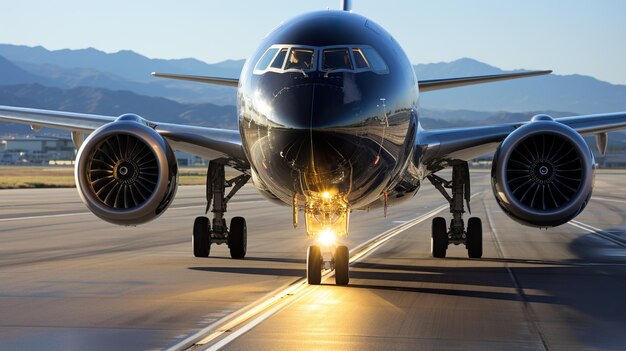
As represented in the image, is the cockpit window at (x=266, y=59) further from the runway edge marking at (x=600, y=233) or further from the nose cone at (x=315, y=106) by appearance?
the runway edge marking at (x=600, y=233)

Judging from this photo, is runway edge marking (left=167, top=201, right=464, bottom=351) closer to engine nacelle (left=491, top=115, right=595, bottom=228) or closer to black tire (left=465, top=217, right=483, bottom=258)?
engine nacelle (left=491, top=115, right=595, bottom=228)

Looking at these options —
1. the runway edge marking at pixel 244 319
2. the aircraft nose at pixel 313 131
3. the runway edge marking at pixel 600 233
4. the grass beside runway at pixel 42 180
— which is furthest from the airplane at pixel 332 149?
the grass beside runway at pixel 42 180

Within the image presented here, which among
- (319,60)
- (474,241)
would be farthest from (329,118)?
(474,241)

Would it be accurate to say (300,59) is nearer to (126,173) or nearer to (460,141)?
(126,173)

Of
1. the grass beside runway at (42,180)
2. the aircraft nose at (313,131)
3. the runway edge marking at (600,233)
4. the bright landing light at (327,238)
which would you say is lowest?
the grass beside runway at (42,180)

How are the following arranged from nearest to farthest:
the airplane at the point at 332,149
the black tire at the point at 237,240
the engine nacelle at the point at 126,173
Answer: the airplane at the point at 332,149, the engine nacelle at the point at 126,173, the black tire at the point at 237,240

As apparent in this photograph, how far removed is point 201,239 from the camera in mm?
19234

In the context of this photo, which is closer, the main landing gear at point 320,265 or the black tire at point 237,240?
the main landing gear at point 320,265

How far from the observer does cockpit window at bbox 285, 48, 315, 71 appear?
12.8 meters

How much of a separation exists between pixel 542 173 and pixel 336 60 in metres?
5.18

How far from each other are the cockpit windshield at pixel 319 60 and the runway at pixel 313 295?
→ 9.70ft

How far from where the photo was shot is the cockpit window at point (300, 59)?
12.8 meters

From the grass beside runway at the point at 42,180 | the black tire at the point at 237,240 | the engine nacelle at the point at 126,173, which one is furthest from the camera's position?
the grass beside runway at the point at 42,180

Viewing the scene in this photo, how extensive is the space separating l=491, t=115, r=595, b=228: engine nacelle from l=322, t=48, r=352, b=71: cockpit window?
4628 mm
